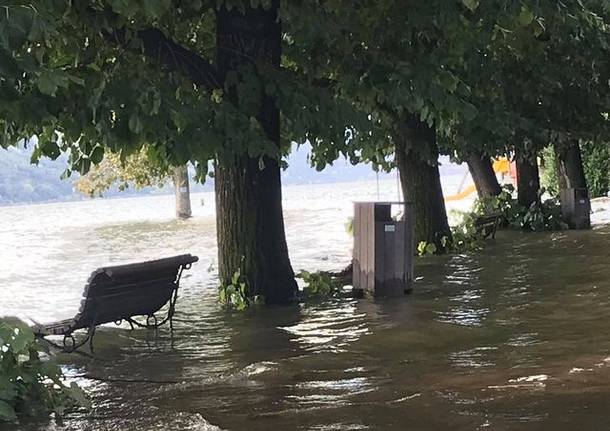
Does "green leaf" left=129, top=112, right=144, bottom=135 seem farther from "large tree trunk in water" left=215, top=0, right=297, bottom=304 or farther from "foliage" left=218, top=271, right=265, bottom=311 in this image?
"foliage" left=218, top=271, right=265, bottom=311

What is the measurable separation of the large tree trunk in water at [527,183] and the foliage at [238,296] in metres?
14.9

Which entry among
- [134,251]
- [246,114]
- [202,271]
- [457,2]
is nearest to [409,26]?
[457,2]

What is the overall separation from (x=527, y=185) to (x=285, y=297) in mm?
15284

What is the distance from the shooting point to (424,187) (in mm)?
17312

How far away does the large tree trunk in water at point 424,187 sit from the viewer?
55.5 ft

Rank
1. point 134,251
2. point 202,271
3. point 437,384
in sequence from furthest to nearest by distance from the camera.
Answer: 1. point 134,251
2. point 202,271
3. point 437,384

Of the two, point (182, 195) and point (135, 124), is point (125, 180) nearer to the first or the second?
point (182, 195)

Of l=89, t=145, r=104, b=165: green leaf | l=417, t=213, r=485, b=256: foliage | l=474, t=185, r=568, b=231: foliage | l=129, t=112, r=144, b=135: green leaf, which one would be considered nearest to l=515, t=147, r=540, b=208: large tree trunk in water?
l=474, t=185, r=568, b=231: foliage

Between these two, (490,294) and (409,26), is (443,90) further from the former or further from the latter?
(490,294)

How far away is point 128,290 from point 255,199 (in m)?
2.66

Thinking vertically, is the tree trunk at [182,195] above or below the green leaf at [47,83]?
below

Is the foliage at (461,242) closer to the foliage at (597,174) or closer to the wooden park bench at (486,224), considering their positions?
the wooden park bench at (486,224)

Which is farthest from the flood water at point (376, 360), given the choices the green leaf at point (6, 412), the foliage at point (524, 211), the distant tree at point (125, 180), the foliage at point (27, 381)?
the distant tree at point (125, 180)

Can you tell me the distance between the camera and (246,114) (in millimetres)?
10031
